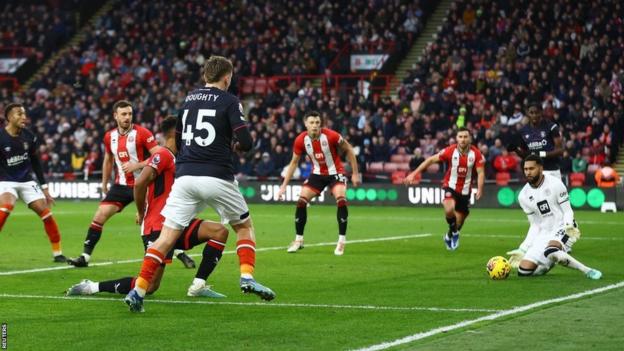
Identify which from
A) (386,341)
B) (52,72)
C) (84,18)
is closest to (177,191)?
(386,341)

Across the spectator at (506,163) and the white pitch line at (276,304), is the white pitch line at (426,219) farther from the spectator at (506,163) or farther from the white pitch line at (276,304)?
the white pitch line at (276,304)

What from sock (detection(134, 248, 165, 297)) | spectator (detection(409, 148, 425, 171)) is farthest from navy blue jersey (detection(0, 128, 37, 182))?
spectator (detection(409, 148, 425, 171))

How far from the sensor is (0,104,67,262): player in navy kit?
16.1 metres

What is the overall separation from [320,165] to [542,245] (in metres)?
5.80

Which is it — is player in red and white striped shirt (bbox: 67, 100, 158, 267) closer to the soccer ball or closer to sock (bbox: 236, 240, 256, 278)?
sock (bbox: 236, 240, 256, 278)

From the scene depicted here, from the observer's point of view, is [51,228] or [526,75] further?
[526,75]

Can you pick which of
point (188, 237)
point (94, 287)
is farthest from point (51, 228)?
point (188, 237)

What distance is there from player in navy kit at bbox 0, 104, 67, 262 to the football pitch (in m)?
0.91

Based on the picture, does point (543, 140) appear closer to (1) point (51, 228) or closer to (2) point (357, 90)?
(1) point (51, 228)

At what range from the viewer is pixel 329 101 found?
40.5 meters

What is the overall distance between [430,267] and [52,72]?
37295 millimetres

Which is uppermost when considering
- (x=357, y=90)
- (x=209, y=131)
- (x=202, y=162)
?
(x=357, y=90)

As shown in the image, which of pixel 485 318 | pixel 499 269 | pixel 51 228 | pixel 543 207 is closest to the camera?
pixel 485 318

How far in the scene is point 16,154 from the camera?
1622cm
